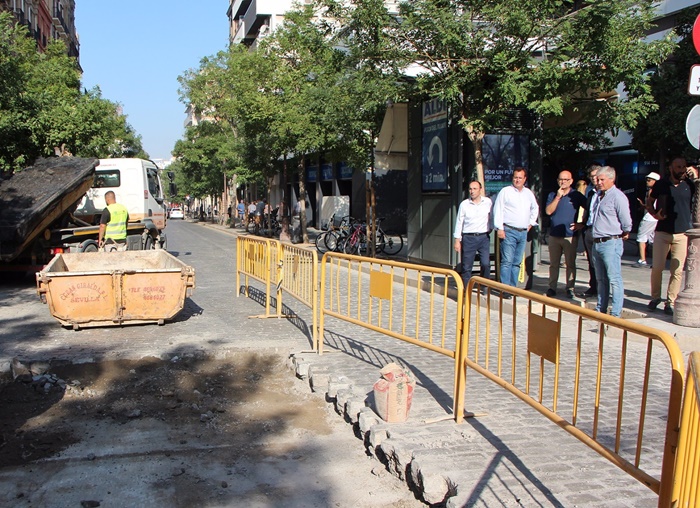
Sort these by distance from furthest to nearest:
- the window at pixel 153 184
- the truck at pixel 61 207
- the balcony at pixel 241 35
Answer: the balcony at pixel 241 35 < the window at pixel 153 184 < the truck at pixel 61 207

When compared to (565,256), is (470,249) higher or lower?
higher

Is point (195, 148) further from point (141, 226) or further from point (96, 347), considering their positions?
point (96, 347)

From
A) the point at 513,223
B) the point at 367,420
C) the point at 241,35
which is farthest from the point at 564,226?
the point at 241,35

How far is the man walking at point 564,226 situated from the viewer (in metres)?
9.59

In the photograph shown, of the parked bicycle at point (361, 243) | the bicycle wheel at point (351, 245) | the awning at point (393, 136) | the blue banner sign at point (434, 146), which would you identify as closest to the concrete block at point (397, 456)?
the blue banner sign at point (434, 146)

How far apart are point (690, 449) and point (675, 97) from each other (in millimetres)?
16569

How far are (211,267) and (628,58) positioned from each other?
10.6 meters

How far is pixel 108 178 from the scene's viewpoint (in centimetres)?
1795

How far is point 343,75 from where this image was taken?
1381 centimetres

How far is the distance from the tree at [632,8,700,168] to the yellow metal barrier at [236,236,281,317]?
11.3 meters

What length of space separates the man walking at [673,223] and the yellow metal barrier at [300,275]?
178 inches

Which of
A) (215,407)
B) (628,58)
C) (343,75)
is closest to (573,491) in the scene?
(215,407)

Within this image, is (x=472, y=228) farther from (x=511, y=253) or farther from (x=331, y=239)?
(x=331, y=239)

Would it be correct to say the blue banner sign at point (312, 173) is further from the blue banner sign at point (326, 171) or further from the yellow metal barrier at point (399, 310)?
the yellow metal barrier at point (399, 310)
